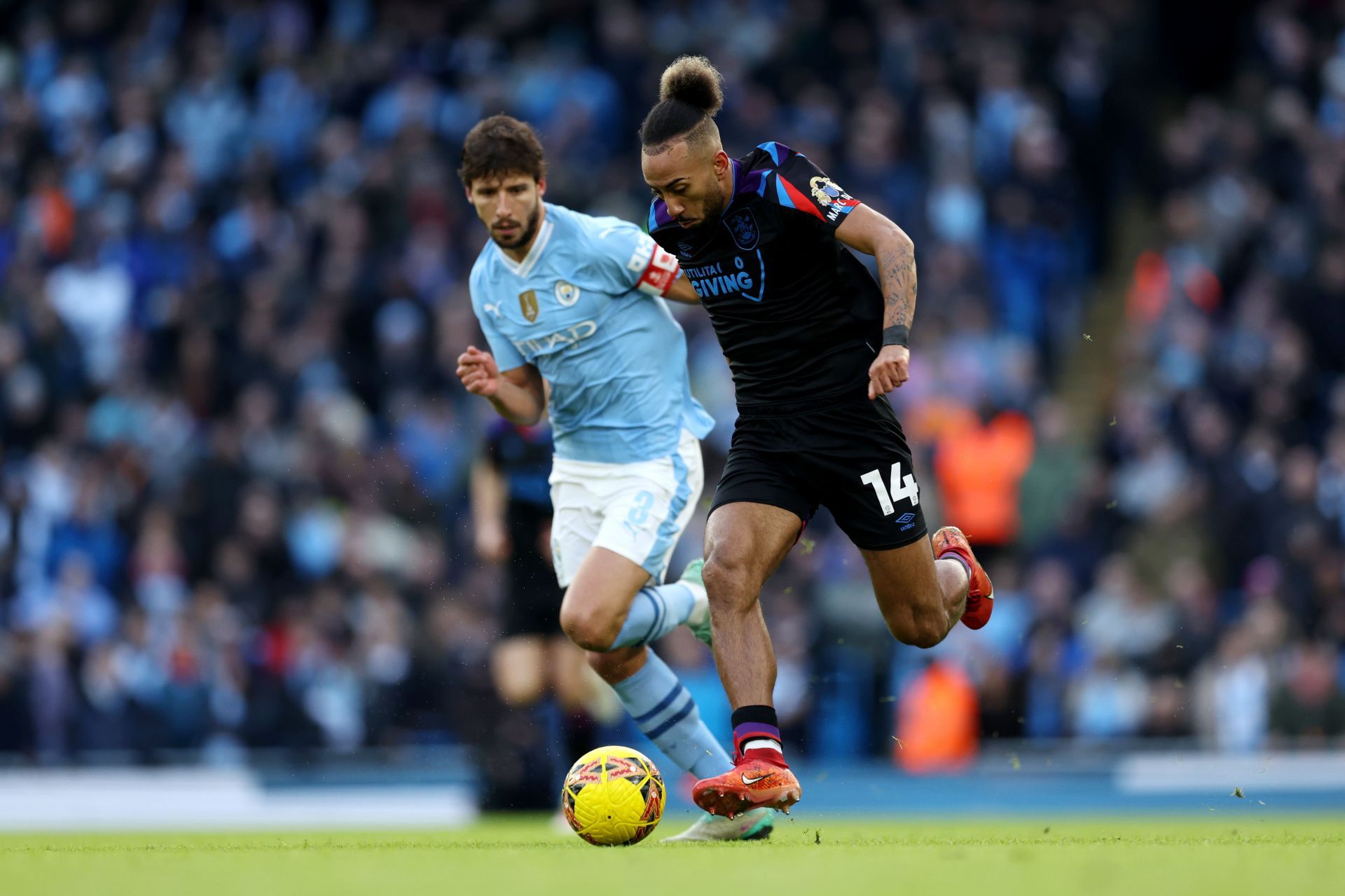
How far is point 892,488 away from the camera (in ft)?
23.2

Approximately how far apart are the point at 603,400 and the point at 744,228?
4.43ft

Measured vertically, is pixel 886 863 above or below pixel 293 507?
below

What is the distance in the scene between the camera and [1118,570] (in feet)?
42.9

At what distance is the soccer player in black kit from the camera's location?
673 cm

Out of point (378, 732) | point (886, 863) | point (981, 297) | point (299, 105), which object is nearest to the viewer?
point (886, 863)

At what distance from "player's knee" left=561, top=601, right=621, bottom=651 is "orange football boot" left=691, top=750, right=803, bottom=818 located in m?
1.17

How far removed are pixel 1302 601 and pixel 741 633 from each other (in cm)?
735

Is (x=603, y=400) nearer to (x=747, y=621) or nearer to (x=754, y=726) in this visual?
(x=747, y=621)

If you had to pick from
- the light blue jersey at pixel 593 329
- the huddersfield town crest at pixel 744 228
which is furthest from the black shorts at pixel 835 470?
the light blue jersey at pixel 593 329

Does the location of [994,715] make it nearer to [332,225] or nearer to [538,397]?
[538,397]

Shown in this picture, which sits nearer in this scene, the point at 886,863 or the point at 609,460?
the point at 886,863

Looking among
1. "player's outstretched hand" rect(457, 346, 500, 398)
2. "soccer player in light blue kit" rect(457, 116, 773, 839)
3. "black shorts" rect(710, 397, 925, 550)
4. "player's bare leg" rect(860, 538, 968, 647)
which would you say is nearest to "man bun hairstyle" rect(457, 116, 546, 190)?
"soccer player in light blue kit" rect(457, 116, 773, 839)

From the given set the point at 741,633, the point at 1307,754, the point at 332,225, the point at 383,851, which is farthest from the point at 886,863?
the point at 332,225

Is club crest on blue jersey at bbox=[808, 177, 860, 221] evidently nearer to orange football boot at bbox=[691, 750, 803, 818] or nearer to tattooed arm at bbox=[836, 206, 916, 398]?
tattooed arm at bbox=[836, 206, 916, 398]
